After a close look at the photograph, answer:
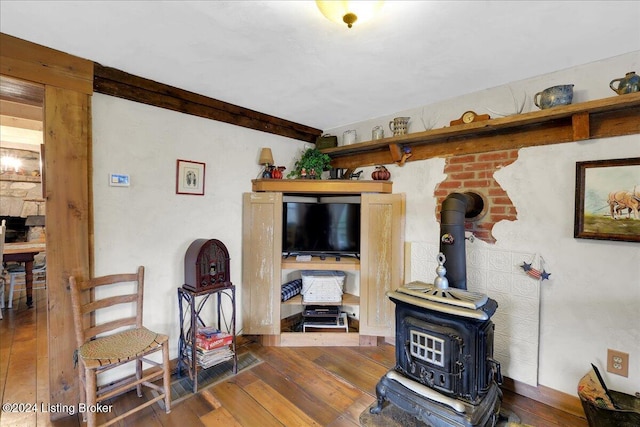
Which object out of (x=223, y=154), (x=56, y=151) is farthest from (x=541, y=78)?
(x=56, y=151)

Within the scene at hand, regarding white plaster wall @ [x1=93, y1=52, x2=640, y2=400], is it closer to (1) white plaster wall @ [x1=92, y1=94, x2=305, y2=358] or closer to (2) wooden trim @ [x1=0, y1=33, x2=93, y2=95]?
(1) white plaster wall @ [x1=92, y1=94, x2=305, y2=358]

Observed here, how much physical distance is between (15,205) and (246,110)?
514 cm

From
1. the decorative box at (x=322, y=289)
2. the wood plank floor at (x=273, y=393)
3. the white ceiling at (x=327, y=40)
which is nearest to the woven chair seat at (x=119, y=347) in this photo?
the wood plank floor at (x=273, y=393)

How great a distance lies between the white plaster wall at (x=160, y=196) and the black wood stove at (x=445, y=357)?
164cm

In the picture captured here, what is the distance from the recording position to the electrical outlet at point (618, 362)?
1659 millimetres

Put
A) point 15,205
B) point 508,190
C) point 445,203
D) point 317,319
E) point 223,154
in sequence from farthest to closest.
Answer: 1. point 15,205
2. point 317,319
3. point 223,154
4. point 508,190
5. point 445,203

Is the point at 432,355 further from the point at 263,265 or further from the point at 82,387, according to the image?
the point at 82,387

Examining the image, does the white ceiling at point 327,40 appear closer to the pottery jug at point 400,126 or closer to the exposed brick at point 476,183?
the pottery jug at point 400,126

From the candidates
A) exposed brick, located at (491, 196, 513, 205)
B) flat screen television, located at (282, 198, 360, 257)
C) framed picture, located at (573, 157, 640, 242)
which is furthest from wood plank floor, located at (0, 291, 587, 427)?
exposed brick, located at (491, 196, 513, 205)

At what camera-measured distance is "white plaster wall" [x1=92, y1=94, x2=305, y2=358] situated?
1.97 metres

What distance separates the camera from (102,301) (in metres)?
1.88

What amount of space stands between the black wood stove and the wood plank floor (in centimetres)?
31

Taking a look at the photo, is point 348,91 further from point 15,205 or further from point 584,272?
point 15,205

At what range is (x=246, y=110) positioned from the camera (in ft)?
8.75
